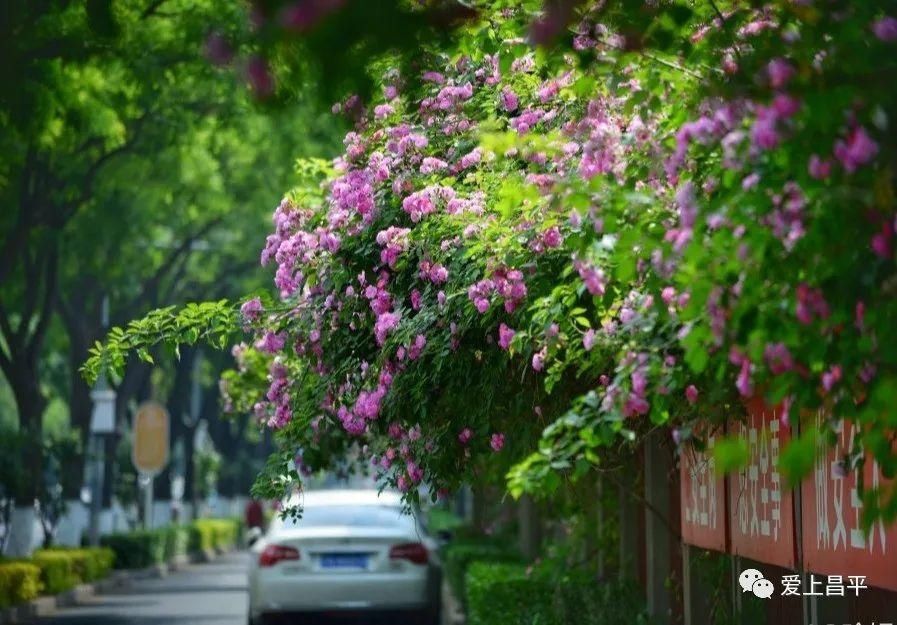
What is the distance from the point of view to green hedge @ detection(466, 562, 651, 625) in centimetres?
1273

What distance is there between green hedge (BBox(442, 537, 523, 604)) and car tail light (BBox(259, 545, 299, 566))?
2.55 metres

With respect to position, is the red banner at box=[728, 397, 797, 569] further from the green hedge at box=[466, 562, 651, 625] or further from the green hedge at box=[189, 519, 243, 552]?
the green hedge at box=[189, 519, 243, 552]

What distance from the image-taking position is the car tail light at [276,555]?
1805cm

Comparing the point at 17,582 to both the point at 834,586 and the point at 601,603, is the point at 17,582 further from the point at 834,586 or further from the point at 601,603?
the point at 834,586

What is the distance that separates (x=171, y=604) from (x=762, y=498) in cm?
1753

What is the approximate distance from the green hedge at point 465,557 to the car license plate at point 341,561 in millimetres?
2247

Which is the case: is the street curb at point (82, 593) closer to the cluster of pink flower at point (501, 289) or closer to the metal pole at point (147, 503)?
the metal pole at point (147, 503)

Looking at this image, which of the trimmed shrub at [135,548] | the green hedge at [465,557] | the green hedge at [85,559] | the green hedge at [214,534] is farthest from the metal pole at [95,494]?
the green hedge at [214,534]

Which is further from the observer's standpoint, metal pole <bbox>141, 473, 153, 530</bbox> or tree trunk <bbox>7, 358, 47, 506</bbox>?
metal pole <bbox>141, 473, 153, 530</bbox>

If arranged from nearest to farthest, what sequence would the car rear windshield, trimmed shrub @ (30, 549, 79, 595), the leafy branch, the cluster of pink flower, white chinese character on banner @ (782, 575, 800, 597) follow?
1. the cluster of pink flower
2. white chinese character on banner @ (782, 575, 800, 597)
3. the leafy branch
4. the car rear windshield
5. trimmed shrub @ (30, 549, 79, 595)

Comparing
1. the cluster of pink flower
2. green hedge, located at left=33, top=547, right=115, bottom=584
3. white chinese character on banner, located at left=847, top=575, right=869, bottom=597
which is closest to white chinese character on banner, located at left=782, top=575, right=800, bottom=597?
white chinese character on banner, located at left=847, top=575, right=869, bottom=597

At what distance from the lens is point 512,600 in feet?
49.5

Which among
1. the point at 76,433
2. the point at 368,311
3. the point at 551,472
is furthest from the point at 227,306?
the point at 76,433

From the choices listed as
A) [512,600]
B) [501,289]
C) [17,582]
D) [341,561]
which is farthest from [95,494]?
[501,289]
